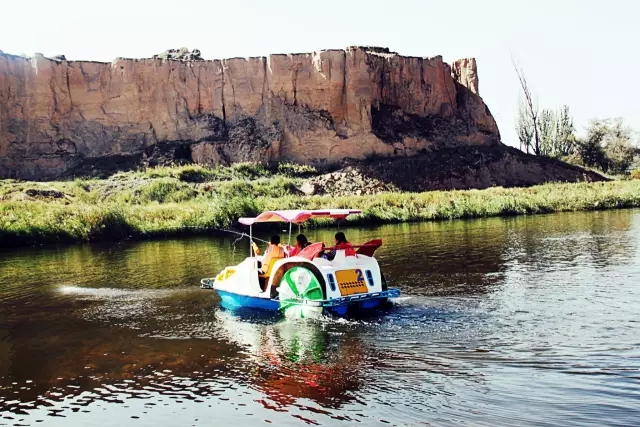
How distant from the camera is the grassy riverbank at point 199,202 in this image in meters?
35.7

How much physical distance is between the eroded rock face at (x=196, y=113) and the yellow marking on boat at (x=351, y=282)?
47972mm

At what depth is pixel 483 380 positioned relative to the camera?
973 cm

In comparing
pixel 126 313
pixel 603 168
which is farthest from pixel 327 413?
pixel 603 168

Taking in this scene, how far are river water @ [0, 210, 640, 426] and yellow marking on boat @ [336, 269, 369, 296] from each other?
2.33 feet

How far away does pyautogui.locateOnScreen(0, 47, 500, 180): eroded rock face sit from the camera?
62.2 meters

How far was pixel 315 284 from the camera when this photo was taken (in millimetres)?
14438

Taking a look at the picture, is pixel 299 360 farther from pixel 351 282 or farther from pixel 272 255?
pixel 272 255

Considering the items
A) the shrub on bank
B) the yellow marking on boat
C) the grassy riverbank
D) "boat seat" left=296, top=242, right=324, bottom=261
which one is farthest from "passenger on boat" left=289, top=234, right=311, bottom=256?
the grassy riverbank

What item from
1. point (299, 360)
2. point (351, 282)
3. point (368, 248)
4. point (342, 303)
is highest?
point (368, 248)

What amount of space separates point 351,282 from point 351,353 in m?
3.04

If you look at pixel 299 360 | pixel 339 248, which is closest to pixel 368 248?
pixel 339 248

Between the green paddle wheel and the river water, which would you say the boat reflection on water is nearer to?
the river water

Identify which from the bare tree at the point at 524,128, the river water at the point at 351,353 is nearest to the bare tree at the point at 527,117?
the bare tree at the point at 524,128

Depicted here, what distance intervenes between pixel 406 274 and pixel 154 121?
4893cm
